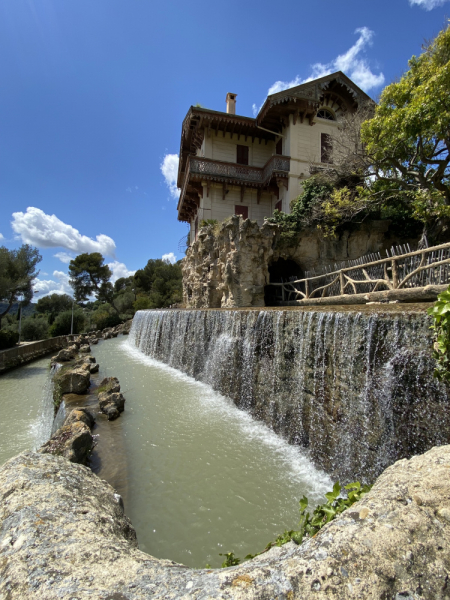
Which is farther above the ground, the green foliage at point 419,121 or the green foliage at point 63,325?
the green foliage at point 419,121

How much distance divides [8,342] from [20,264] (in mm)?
5454

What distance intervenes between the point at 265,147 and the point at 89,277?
34.8 meters

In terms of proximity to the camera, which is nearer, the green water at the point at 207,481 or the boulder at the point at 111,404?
the green water at the point at 207,481

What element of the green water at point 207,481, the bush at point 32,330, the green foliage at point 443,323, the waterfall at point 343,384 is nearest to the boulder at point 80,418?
the green water at point 207,481

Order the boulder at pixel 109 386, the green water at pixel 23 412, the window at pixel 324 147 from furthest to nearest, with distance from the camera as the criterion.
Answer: the window at pixel 324 147 < the boulder at pixel 109 386 < the green water at pixel 23 412

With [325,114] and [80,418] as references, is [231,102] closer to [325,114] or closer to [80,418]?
[325,114]

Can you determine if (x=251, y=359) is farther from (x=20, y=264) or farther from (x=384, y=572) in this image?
(x=20, y=264)

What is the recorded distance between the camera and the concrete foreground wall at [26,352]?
48.0ft

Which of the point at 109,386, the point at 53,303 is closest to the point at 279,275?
the point at 109,386

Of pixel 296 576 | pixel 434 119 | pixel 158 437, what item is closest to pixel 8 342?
pixel 158 437

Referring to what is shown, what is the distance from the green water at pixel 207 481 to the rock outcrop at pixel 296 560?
2084mm

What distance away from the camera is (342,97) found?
19125 millimetres

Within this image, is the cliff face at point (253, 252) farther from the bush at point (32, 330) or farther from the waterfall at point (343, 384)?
the bush at point (32, 330)

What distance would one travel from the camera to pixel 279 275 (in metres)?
18.5
